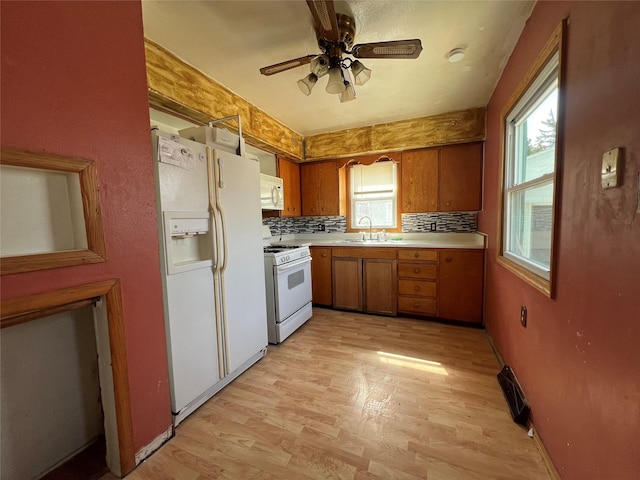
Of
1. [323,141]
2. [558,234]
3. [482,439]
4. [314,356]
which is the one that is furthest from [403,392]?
[323,141]

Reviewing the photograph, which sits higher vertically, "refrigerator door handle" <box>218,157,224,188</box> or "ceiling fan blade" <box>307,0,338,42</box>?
"ceiling fan blade" <box>307,0,338,42</box>

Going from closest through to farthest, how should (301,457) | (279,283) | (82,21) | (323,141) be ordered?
(82,21) → (301,457) → (279,283) → (323,141)

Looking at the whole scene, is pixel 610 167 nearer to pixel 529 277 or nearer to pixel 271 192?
pixel 529 277

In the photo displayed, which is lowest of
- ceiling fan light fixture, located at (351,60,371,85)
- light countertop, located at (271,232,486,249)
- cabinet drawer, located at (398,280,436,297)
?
cabinet drawer, located at (398,280,436,297)

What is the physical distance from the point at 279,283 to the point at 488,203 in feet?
7.49

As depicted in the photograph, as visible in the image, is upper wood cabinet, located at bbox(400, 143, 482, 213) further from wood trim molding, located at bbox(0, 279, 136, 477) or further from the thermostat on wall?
wood trim molding, located at bbox(0, 279, 136, 477)

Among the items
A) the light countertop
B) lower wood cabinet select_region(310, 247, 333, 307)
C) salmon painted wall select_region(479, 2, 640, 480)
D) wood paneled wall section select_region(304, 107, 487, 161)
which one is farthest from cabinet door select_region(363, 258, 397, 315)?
salmon painted wall select_region(479, 2, 640, 480)

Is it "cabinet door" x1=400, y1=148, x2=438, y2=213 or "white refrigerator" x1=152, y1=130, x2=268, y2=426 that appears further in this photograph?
"cabinet door" x1=400, y1=148, x2=438, y2=213

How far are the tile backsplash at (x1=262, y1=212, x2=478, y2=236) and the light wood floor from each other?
1.52 metres

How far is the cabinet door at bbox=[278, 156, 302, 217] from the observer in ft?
11.2

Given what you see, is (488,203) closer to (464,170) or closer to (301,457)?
(464,170)

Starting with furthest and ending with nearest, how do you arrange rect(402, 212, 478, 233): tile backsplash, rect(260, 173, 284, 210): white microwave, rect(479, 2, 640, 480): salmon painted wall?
rect(402, 212, 478, 233): tile backsplash, rect(260, 173, 284, 210): white microwave, rect(479, 2, 640, 480): salmon painted wall

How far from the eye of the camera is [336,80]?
1.73 meters

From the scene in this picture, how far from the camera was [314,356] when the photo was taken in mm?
2273
